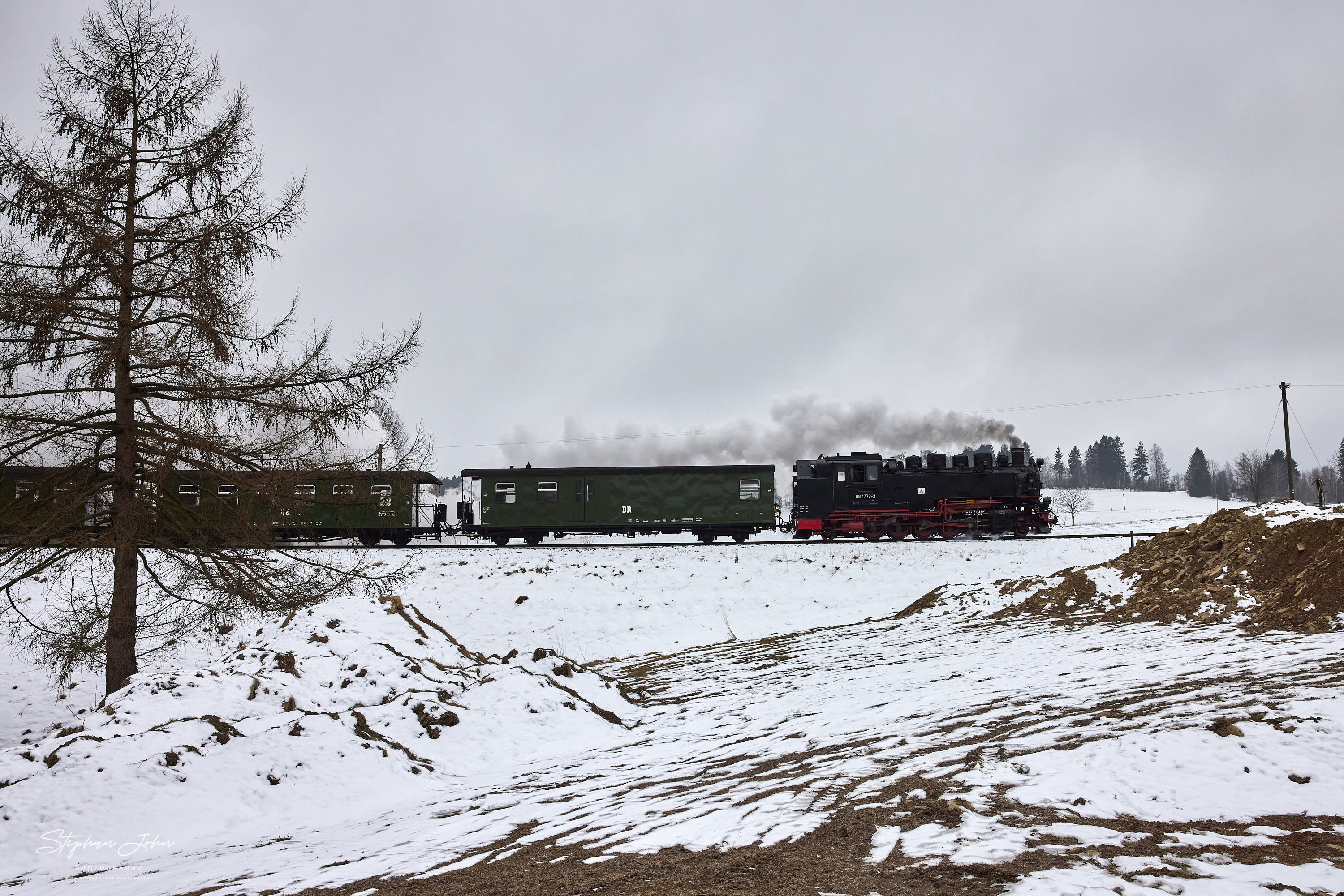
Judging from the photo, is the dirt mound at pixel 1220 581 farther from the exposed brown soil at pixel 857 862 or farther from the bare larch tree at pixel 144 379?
the bare larch tree at pixel 144 379

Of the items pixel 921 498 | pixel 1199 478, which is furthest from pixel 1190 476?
pixel 921 498

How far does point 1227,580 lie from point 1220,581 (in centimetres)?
9

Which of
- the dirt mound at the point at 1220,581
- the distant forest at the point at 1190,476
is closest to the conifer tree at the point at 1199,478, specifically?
the distant forest at the point at 1190,476

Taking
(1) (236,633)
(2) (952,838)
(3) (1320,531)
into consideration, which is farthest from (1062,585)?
(1) (236,633)

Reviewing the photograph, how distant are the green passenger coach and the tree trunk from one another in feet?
57.7

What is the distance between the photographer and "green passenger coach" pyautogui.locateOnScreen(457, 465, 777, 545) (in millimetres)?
27656

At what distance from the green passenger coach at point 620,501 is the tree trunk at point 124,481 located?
1759 centimetres

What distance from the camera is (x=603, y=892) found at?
11.8 ft

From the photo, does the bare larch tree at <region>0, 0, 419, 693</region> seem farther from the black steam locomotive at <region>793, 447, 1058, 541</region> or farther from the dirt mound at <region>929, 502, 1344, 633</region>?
the black steam locomotive at <region>793, 447, 1058, 541</region>

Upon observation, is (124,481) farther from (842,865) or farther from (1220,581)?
(1220,581)

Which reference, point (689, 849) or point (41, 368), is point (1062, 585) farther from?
point (41, 368)

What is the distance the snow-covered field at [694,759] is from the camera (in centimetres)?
398

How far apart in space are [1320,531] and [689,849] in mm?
11414

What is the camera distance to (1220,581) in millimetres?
11062
